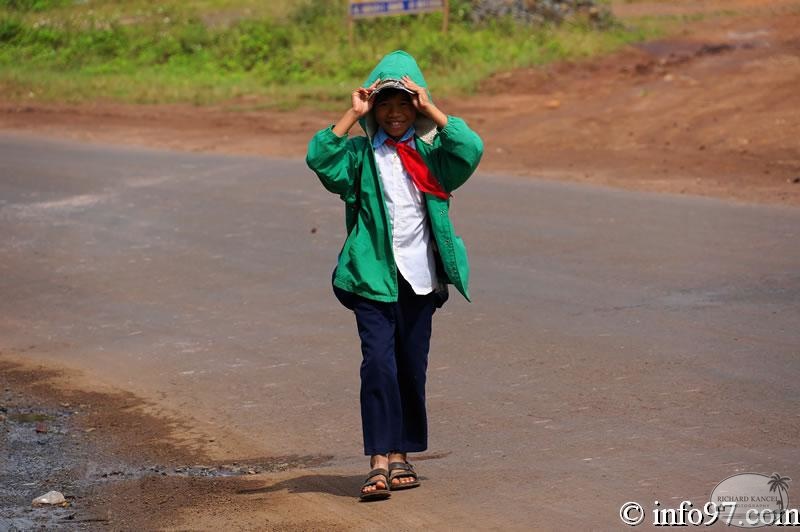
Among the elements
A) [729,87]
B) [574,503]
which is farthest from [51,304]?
[729,87]

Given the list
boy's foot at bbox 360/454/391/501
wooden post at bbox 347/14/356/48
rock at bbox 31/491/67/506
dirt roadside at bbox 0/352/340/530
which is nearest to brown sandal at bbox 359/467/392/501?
boy's foot at bbox 360/454/391/501

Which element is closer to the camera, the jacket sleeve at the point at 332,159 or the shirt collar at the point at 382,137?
the jacket sleeve at the point at 332,159

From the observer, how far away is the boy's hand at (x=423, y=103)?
17.9ft

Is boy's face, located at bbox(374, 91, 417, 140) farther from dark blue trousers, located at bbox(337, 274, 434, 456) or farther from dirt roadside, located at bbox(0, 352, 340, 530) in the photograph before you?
dirt roadside, located at bbox(0, 352, 340, 530)

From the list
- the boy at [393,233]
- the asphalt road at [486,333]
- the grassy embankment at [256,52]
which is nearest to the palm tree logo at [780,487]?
the asphalt road at [486,333]

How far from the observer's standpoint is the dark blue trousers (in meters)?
5.58

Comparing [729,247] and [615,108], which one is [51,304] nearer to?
[729,247]

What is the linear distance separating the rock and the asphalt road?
3.15 ft

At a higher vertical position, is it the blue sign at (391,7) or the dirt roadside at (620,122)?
the blue sign at (391,7)

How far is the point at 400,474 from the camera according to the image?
222 inches

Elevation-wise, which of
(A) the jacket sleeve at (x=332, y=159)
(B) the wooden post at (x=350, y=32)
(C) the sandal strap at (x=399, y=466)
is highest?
(A) the jacket sleeve at (x=332, y=159)

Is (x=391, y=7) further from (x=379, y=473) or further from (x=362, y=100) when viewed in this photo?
(x=379, y=473)

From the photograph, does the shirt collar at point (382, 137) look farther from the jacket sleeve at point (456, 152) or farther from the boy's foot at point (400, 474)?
the boy's foot at point (400, 474)

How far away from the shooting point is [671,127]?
17.4m
